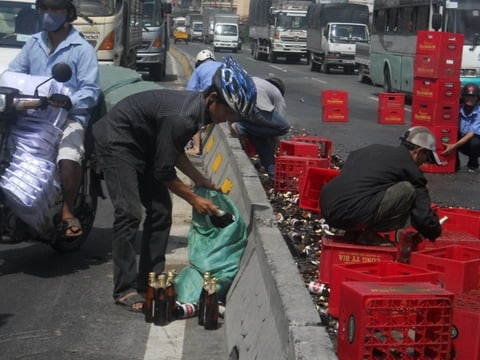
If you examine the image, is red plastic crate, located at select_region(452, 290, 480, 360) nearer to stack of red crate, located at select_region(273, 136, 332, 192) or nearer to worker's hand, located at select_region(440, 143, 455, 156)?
stack of red crate, located at select_region(273, 136, 332, 192)

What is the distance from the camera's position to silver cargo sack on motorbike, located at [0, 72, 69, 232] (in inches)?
292

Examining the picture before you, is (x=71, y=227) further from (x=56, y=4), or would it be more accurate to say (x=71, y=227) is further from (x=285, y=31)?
(x=285, y=31)

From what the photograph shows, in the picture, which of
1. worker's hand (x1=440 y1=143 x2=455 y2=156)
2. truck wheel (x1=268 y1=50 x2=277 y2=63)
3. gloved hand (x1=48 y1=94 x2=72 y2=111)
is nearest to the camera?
gloved hand (x1=48 y1=94 x2=72 y2=111)

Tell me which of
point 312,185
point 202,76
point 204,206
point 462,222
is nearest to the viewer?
point 204,206

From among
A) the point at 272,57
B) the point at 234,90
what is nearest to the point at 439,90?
the point at 234,90

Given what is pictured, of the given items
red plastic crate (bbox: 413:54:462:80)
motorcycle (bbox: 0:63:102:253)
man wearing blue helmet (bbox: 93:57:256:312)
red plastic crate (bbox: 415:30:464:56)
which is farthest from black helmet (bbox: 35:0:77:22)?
red plastic crate (bbox: 415:30:464:56)

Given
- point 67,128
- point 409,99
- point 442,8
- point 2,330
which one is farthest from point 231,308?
point 409,99

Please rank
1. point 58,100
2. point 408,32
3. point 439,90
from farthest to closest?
point 408,32
point 439,90
point 58,100

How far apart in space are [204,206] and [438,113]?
9.55m

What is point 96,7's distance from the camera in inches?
901

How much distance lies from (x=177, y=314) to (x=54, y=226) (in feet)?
4.74

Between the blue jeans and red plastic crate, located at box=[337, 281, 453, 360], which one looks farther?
the blue jeans

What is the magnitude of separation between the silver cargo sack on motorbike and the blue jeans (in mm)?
4149

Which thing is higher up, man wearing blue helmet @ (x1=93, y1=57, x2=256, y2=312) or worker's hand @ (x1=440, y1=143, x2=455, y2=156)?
man wearing blue helmet @ (x1=93, y1=57, x2=256, y2=312)
